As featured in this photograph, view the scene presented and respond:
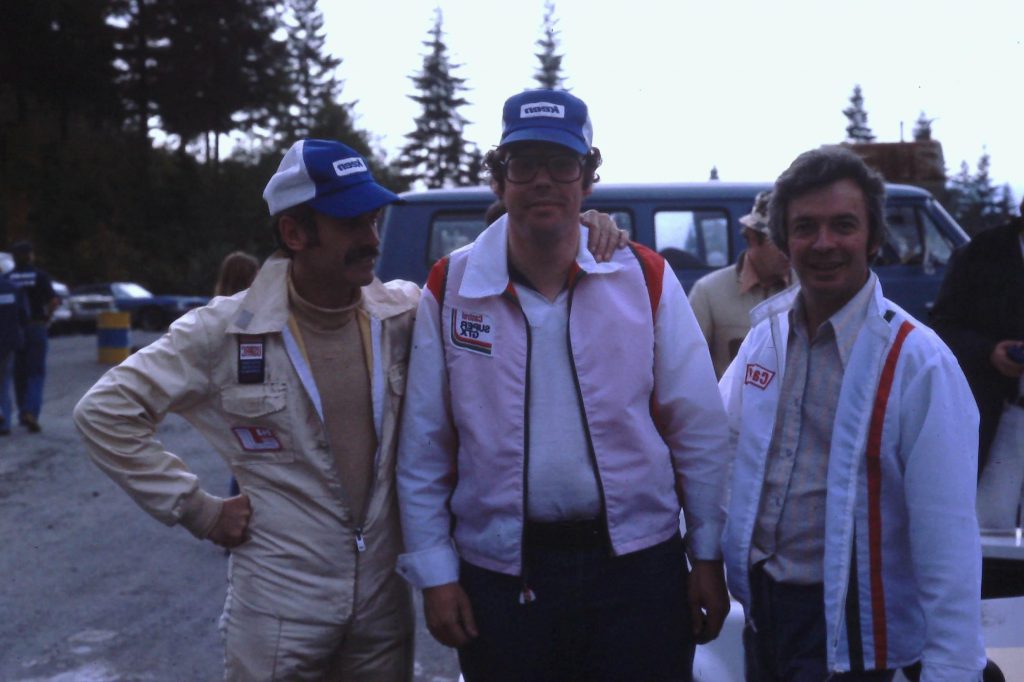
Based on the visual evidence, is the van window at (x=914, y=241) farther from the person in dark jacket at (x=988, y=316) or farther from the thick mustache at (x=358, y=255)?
the thick mustache at (x=358, y=255)

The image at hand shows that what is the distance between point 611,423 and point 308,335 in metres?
0.84

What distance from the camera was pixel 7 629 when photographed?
17.8ft

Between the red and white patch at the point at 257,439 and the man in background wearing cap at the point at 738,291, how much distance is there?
2.95 m

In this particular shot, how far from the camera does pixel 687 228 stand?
30.3 feet

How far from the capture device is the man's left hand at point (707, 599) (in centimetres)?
269

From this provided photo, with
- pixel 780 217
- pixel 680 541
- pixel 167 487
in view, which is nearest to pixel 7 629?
pixel 167 487

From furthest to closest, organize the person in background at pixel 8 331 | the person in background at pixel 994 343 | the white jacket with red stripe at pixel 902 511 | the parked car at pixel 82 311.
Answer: the parked car at pixel 82 311 < the person in background at pixel 8 331 < the person in background at pixel 994 343 < the white jacket with red stripe at pixel 902 511

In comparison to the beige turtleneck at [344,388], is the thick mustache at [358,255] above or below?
above

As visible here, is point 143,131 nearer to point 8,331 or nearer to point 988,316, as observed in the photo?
point 8,331

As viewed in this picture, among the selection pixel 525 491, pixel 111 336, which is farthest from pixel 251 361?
pixel 111 336

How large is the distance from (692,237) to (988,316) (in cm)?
526

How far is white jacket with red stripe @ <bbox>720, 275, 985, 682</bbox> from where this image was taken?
2.18 m

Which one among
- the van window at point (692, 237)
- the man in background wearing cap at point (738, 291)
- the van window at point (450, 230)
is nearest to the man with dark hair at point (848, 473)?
the man in background wearing cap at point (738, 291)

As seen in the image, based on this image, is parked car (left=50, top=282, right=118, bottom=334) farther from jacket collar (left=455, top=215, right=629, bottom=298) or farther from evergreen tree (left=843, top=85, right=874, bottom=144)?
evergreen tree (left=843, top=85, right=874, bottom=144)
